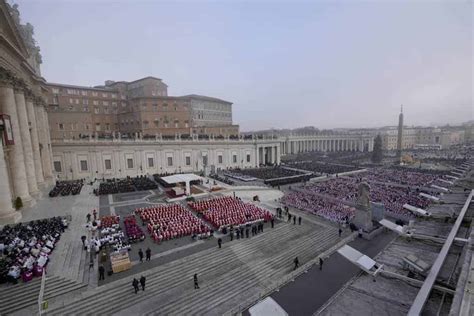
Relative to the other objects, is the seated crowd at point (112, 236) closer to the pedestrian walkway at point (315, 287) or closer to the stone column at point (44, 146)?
the pedestrian walkway at point (315, 287)

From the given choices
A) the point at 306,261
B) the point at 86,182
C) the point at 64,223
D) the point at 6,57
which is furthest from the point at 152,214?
the point at 86,182

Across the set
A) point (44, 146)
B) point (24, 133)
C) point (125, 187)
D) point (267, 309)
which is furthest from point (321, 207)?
point (44, 146)

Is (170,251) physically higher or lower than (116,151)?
lower

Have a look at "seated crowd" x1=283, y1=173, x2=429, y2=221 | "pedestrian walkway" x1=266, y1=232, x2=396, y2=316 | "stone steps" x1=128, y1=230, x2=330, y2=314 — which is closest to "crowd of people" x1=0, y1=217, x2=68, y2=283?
"stone steps" x1=128, y1=230, x2=330, y2=314

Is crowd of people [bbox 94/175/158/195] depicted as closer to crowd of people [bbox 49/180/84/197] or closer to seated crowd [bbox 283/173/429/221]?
crowd of people [bbox 49/180/84/197]

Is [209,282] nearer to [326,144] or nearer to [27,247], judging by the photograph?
[27,247]

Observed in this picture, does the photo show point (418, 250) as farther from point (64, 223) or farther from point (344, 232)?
point (64, 223)
